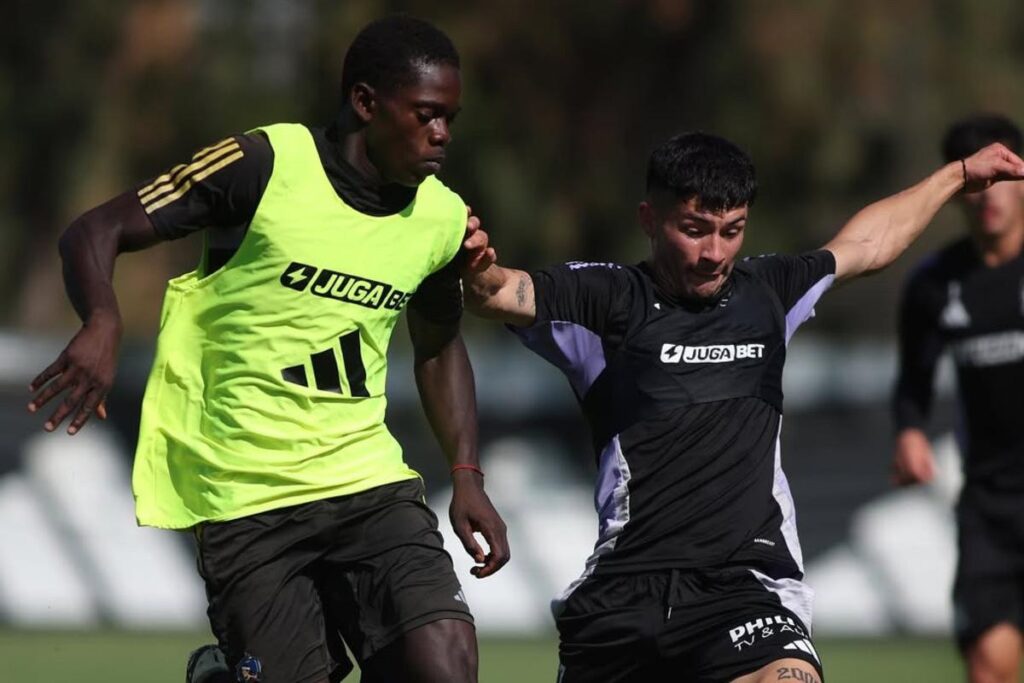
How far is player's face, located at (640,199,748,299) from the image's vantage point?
5727mm

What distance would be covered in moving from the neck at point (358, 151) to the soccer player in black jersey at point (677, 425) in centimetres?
49

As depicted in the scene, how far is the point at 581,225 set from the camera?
55.3 ft

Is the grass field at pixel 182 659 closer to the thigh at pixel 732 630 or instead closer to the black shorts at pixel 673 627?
the black shorts at pixel 673 627

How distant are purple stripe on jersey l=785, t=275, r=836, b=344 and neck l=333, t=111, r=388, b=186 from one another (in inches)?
56.0

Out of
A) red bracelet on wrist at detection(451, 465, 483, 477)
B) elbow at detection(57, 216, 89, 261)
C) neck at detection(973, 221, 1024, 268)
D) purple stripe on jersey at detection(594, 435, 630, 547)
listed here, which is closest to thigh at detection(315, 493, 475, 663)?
red bracelet on wrist at detection(451, 465, 483, 477)

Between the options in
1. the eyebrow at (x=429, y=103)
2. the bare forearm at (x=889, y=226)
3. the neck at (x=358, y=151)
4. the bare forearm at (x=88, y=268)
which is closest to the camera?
the bare forearm at (x=88, y=268)

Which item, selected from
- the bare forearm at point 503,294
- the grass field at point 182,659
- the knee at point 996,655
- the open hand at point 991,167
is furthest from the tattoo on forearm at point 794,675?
the grass field at point 182,659

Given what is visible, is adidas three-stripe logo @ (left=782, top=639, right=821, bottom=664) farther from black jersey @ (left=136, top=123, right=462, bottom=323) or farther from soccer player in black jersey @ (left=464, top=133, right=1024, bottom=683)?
black jersey @ (left=136, top=123, right=462, bottom=323)

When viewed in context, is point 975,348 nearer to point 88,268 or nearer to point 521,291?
point 521,291

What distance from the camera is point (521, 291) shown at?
5797 millimetres

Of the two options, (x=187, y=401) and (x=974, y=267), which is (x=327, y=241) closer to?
(x=187, y=401)

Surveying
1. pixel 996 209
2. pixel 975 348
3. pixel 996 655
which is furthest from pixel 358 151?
pixel 996 655

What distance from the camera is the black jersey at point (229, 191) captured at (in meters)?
5.16

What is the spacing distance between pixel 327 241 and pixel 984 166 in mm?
2426
